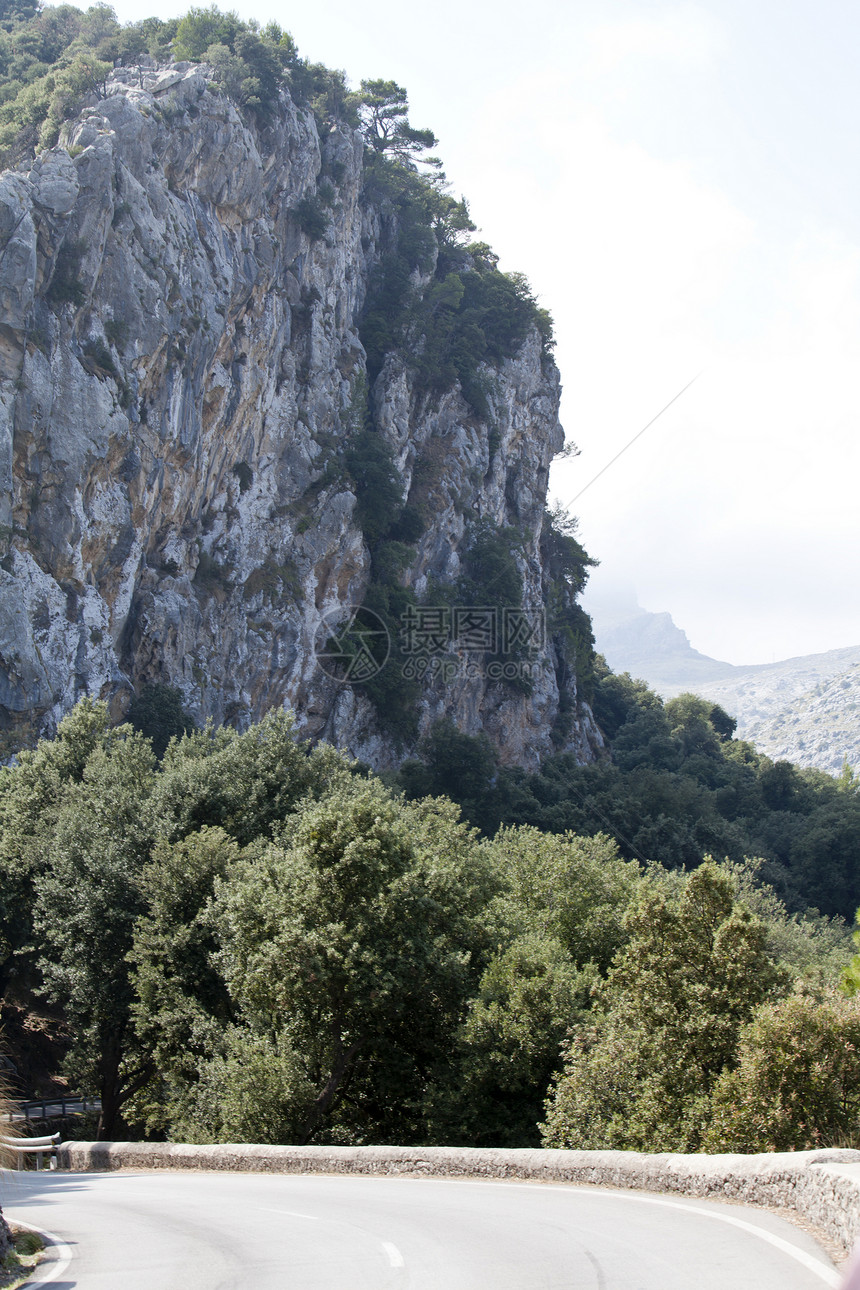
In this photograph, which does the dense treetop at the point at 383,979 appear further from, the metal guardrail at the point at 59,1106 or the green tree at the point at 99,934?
the metal guardrail at the point at 59,1106

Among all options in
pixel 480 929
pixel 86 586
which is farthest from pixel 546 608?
pixel 480 929

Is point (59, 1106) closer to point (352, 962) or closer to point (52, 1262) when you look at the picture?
point (352, 962)

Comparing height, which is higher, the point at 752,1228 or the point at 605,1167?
the point at 752,1228

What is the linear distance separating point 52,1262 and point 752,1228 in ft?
20.9

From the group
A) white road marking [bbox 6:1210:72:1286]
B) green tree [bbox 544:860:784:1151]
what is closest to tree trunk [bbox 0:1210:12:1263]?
white road marking [bbox 6:1210:72:1286]

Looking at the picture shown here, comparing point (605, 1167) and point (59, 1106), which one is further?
point (59, 1106)

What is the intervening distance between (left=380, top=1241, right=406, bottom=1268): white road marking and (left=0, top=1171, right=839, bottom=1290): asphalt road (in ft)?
0.06

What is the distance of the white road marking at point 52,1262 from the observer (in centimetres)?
834

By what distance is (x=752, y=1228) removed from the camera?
787cm

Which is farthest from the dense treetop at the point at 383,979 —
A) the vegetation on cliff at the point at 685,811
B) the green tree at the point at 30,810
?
the vegetation on cliff at the point at 685,811

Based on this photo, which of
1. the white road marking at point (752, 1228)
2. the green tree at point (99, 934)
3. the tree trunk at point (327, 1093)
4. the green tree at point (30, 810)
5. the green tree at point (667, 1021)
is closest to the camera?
the white road marking at point (752, 1228)

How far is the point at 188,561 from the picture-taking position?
54.0 metres

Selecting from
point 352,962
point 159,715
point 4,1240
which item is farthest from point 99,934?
point 159,715

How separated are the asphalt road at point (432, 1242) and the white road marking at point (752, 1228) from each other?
0.01 meters
